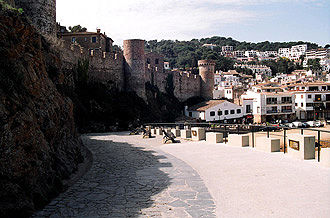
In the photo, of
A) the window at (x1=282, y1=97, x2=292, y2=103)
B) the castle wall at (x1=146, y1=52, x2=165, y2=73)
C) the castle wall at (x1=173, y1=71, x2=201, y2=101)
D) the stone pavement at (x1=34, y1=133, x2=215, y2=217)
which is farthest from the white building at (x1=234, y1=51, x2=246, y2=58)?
the stone pavement at (x1=34, y1=133, x2=215, y2=217)

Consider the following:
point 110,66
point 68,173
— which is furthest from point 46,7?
point 68,173

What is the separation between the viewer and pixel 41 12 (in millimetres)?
20484

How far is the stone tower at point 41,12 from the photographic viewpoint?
65.8ft

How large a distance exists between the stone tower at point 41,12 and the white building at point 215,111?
2693 centimetres

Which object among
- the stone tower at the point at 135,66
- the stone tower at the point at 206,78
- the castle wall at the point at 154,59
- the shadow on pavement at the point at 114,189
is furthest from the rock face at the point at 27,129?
the castle wall at the point at 154,59

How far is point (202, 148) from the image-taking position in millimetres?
12969

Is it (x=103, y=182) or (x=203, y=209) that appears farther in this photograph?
(x=103, y=182)

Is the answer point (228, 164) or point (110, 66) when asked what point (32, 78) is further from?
point (110, 66)

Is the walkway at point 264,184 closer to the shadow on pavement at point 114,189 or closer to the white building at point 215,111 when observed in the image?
the shadow on pavement at point 114,189

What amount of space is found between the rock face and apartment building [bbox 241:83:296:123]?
43.8 metres

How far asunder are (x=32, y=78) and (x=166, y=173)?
4723 mm

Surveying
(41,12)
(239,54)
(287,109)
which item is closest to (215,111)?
(287,109)

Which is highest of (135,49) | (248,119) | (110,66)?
(135,49)

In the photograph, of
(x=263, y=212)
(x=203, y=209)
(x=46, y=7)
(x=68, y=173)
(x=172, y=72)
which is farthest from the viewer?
(x=172, y=72)
